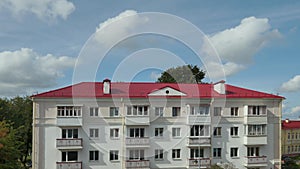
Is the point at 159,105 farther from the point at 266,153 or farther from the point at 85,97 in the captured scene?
the point at 266,153

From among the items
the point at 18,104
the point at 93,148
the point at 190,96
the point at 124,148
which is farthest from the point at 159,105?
the point at 18,104

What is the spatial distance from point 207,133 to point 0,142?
705 inches

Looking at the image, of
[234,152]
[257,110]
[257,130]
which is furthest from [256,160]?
[257,110]

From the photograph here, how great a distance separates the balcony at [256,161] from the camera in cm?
3278

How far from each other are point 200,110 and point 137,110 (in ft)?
19.4

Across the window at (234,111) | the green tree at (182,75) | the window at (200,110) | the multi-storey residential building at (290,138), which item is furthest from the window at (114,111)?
the multi-storey residential building at (290,138)

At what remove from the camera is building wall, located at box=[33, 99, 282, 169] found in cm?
3048

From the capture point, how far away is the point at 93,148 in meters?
31.1

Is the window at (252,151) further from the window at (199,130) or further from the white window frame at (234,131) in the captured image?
the window at (199,130)

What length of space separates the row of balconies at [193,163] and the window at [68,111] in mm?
4154

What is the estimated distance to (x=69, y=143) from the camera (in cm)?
3020

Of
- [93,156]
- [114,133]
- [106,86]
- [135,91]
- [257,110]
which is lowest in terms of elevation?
[93,156]

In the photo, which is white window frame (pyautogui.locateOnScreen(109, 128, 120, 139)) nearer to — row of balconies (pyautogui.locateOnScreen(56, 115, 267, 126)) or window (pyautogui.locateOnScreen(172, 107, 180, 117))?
row of balconies (pyautogui.locateOnScreen(56, 115, 267, 126))

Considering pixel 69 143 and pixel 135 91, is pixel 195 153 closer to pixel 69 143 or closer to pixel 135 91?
pixel 135 91
